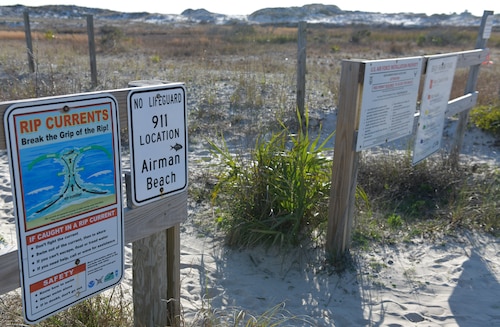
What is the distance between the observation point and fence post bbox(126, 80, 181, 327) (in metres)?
2.38

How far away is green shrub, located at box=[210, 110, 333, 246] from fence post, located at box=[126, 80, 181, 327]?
1427 mm

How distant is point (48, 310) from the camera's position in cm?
187

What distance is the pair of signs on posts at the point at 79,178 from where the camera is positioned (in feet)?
5.43

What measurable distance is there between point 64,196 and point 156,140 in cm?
50

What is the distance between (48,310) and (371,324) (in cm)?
212

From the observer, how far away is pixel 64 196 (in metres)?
1.79

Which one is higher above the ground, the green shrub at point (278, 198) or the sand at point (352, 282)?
the green shrub at point (278, 198)

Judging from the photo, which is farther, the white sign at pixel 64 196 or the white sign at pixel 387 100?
the white sign at pixel 387 100

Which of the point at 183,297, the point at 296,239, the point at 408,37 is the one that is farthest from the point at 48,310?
the point at 408,37

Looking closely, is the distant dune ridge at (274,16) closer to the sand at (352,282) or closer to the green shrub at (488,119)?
the green shrub at (488,119)

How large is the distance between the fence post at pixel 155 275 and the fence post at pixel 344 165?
5.21 ft

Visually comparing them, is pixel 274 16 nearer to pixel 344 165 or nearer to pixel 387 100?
pixel 387 100

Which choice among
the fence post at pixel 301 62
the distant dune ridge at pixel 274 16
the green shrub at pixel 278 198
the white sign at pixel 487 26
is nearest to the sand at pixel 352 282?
the green shrub at pixel 278 198

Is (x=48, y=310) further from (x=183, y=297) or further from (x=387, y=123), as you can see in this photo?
(x=387, y=123)
